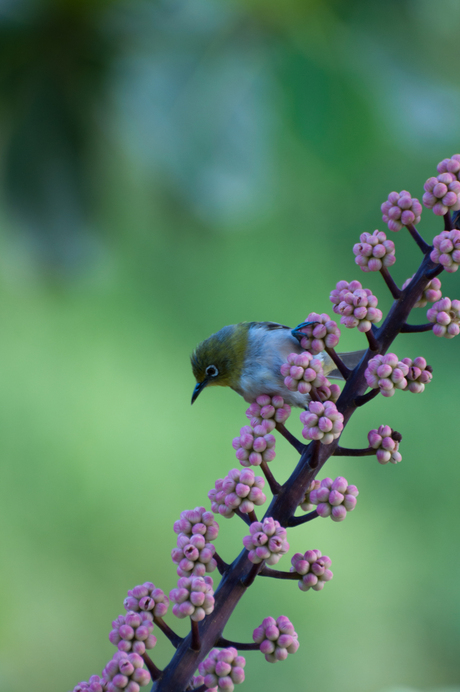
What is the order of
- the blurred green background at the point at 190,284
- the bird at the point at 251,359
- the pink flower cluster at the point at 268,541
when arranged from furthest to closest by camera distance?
the blurred green background at the point at 190,284 → the bird at the point at 251,359 → the pink flower cluster at the point at 268,541

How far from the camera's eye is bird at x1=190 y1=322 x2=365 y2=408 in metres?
0.75

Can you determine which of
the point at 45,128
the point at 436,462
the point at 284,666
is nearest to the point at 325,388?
the point at 45,128

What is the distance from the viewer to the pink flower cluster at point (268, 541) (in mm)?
484

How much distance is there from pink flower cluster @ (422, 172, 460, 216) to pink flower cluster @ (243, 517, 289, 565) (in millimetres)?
284

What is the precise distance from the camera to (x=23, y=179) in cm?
199

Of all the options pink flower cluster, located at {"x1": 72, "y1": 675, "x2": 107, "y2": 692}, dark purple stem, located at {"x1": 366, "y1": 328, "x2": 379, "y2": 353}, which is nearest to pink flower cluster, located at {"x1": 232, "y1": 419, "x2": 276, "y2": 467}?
dark purple stem, located at {"x1": 366, "y1": 328, "x2": 379, "y2": 353}

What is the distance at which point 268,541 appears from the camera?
19.3 inches

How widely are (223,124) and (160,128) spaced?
0.19 meters

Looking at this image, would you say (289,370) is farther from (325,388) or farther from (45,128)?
(45,128)

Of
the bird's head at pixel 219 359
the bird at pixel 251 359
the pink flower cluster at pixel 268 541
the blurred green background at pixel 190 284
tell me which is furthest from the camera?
the blurred green background at pixel 190 284

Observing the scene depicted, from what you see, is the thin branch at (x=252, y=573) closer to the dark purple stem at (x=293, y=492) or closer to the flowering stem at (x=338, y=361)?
the dark purple stem at (x=293, y=492)

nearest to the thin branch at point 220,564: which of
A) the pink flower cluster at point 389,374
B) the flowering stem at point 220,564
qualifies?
the flowering stem at point 220,564

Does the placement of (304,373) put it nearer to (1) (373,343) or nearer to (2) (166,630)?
(1) (373,343)

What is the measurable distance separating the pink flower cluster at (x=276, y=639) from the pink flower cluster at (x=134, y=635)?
9 centimetres
